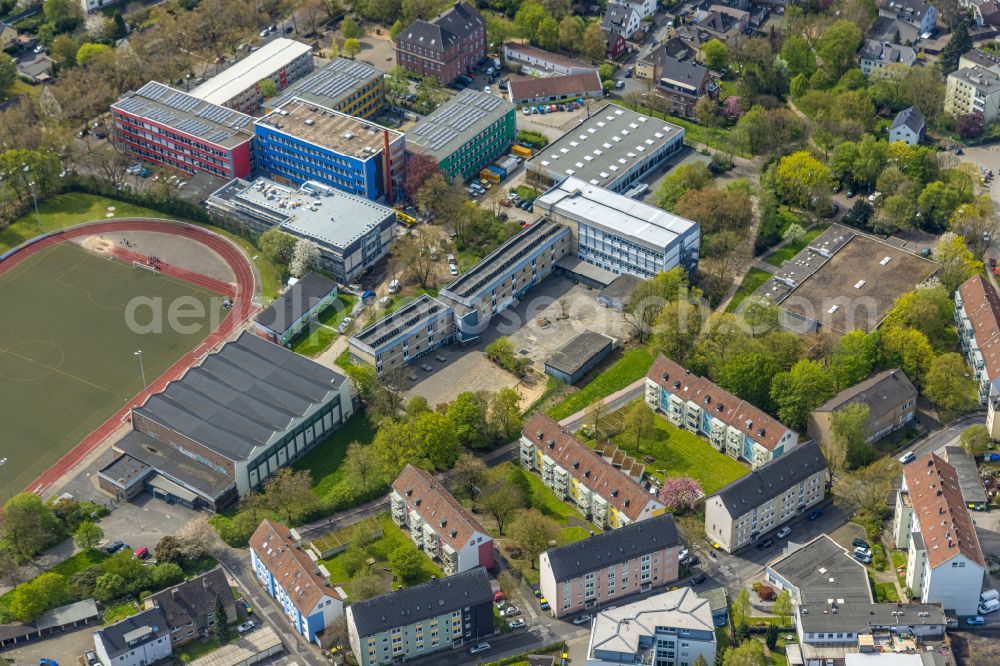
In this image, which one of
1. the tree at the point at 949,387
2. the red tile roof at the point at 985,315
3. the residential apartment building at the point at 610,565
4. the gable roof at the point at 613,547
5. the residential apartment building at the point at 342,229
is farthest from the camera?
the residential apartment building at the point at 342,229

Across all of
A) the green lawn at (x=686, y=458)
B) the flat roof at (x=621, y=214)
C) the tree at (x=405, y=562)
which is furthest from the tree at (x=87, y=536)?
the flat roof at (x=621, y=214)

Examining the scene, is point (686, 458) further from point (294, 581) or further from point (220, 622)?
point (220, 622)

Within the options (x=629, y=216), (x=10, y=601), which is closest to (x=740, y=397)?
(x=629, y=216)

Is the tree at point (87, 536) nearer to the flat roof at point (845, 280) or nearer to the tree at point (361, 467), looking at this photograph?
the tree at point (361, 467)

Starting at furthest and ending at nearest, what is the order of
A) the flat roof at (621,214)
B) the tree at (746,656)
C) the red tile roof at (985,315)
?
the flat roof at (621,214) → the red tile roof at (985,315) → the tree at (746,656)

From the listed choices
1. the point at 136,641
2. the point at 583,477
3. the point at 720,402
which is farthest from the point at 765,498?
the point at 136,641

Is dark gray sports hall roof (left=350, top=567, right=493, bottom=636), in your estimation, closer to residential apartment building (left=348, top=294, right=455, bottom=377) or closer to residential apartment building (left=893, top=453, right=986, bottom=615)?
residential apartment building (left=348, top=294, right=455, bottom=377)
